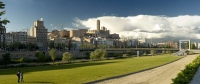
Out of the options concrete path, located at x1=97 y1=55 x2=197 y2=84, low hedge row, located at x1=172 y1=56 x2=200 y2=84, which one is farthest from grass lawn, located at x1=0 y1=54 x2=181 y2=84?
low hedge row, located at x1=172 y1=56 x2=200 y2=84

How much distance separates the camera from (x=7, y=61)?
85000mm

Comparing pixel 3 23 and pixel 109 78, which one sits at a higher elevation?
pixel 3 23

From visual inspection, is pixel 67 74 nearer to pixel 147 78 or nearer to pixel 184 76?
pixel 147 78

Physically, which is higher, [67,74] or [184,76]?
[184,76]

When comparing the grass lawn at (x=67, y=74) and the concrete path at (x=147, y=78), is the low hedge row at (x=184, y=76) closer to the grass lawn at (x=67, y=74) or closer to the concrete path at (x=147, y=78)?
the concrete path at (x=147, y=78)

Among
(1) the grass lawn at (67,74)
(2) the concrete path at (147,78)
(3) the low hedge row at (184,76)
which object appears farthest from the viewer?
(1) the grass lawn at (67,74)

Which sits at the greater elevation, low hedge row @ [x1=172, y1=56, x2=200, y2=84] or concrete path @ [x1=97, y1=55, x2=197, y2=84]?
low hedge row @ [x1=172, y1=56, x2=200, y2=84]

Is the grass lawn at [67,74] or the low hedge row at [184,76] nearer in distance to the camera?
the low hedge row at [184,76]

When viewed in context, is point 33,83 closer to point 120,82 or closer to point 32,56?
point 120,82

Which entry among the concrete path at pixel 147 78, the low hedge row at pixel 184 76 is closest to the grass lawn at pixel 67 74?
the concrete path at pixel 147 78

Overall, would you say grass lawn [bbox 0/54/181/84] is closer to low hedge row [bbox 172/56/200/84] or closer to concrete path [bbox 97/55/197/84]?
concrete path [bbox 97/55/197/84]

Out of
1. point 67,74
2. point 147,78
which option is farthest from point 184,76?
point 67,74

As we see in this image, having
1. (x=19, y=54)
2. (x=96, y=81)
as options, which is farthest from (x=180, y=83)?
(x=19, y=54)

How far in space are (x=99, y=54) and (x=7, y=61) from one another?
41.2m
